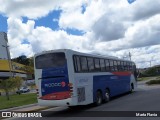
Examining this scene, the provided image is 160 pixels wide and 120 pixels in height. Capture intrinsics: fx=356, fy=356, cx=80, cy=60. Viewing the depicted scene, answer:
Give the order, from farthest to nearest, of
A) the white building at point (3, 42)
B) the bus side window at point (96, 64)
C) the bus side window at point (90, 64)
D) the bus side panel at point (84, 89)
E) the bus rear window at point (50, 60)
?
the white building at point (3, 42) → the bus side window at point (96, 64) → the bus side window at point (90, 64) → the bus side panel at point (84, 89) → the bus rear window at point (50, 60)

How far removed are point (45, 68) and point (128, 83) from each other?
13555 millimetres

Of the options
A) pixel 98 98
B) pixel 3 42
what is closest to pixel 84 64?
pixel 98 98

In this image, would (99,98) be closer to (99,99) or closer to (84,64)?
(99,99)

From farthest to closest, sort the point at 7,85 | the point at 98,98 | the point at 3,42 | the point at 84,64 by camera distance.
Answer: the point at 3,42, the point at 7,85, the point at 98,98, the point at 84,64

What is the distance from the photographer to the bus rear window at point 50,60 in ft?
59.8

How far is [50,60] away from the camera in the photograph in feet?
61.0

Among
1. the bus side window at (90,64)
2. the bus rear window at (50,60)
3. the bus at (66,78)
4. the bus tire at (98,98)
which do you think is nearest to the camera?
the bus at (66,78)

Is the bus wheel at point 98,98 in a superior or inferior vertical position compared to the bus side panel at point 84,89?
inferior

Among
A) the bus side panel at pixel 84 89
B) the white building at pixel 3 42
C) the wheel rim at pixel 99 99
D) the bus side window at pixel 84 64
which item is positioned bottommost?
the wheel rim at pixel 99 99

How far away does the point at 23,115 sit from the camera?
18188 mm

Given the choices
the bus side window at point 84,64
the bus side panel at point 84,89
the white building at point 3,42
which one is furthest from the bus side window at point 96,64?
the white building at point 3,42

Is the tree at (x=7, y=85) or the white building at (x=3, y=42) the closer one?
the tree at (x=7, y=85)

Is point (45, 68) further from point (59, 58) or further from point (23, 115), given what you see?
point (23, 115)

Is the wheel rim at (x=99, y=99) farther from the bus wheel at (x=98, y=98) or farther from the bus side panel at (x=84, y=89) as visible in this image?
the bus side panel at (x=84, y=89)
